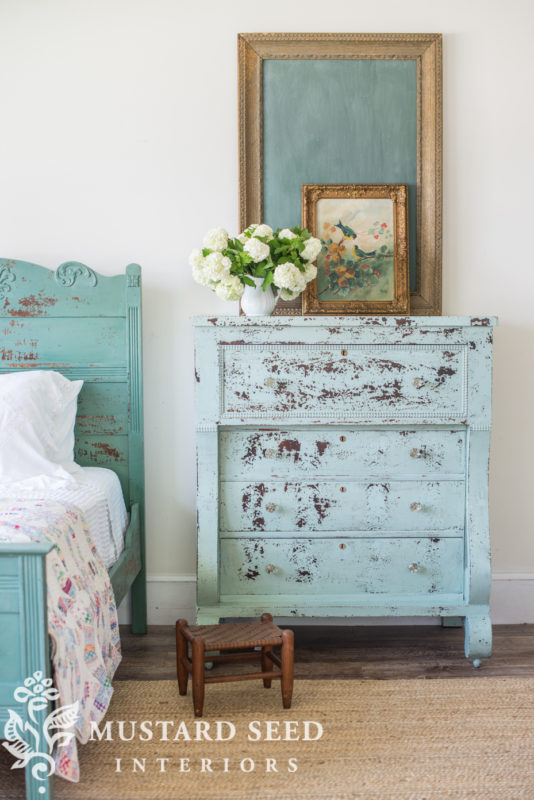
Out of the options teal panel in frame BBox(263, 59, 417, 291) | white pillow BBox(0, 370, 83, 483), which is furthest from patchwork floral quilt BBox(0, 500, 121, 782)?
teal panel in frame BBox(263, 59, 417, 291)

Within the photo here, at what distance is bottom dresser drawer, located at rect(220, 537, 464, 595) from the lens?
7.71ft

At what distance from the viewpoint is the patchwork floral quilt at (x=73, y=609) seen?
1.57 meters

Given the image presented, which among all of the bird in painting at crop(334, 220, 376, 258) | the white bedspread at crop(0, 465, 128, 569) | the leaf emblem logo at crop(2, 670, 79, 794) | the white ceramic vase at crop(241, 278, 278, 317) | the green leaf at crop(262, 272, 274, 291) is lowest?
the leaf emblem logo at crop(2, 670, 79, 794)

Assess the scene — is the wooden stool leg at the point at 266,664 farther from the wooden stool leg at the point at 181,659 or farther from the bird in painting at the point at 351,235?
the bird in painting at the point at 351,235

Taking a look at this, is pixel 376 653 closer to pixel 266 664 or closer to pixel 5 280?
pixel 266 664

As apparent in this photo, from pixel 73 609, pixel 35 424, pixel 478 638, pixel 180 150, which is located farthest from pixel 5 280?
pixel 478 638

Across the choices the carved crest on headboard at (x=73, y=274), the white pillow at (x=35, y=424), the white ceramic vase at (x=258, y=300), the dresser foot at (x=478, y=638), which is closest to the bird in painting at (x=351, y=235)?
the white ceramic vase at (x=258, y=300)

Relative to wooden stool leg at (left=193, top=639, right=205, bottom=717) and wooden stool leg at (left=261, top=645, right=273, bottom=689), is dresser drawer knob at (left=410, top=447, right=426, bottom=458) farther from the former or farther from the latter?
wooden stool leg at (left=193, top=639, right=205, bottom=717)

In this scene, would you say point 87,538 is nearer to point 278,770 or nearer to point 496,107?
point 278,770

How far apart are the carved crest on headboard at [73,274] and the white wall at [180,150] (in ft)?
0.37

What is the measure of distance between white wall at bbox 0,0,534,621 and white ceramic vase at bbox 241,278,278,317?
335 millimetres

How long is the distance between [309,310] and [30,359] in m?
Result: 1.14

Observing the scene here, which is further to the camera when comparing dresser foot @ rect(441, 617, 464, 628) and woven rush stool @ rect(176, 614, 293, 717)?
dresser foot @ rect(441, 617, 464, 628)

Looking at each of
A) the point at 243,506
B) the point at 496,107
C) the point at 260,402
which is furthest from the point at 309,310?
the point at 496,107
